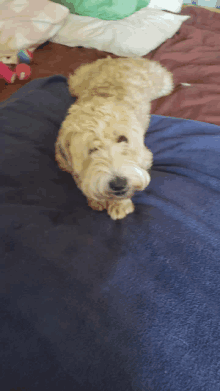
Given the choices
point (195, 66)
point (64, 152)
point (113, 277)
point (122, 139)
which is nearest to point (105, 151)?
point (122, 139)

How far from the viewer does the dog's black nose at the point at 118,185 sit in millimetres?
1194

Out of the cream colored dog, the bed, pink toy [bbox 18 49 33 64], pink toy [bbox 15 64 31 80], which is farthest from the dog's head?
pink toy [bbox 18 49 33 64]

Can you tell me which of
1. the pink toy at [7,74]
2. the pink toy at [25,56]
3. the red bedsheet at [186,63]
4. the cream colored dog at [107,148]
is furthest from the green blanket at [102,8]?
the cream colored dog at [107,148]

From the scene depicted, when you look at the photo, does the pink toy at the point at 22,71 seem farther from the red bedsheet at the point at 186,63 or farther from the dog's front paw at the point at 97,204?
the dog's front paw at the point at 97,204

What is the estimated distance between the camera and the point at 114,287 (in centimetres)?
76

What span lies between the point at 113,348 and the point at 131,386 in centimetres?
10

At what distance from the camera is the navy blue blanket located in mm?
602

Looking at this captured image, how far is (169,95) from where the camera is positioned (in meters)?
2.01

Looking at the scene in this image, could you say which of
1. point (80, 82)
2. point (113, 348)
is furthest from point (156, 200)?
point (80, 82)

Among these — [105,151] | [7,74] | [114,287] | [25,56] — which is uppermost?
[25,56]

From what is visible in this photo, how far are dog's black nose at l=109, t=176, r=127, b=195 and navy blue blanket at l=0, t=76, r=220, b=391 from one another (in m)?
0.13

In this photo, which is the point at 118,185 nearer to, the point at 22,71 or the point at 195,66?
the point at 195,66

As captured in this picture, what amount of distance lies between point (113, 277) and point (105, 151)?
76 cm

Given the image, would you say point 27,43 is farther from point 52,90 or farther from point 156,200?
point 156,200
